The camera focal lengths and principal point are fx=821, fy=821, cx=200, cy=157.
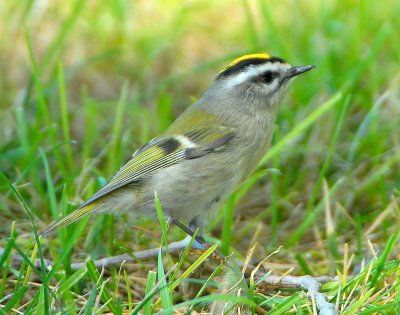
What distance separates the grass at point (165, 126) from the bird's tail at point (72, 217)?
0.04m

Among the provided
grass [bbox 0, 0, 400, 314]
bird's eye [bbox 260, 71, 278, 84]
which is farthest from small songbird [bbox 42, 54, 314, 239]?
grass [bbox 0, 0, 400, 314]

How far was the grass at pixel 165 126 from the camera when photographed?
101 inches

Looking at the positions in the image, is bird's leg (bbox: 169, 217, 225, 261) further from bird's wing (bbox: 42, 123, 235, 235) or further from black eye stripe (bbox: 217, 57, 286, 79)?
black eye stripe (bbox: 217, 57, 286, 79)

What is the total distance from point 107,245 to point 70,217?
24cm

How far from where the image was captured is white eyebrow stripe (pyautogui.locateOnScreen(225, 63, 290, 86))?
3438mm

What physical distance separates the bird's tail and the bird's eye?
92 centimetres

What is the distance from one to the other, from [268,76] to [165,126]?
75cm

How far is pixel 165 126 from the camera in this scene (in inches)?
159

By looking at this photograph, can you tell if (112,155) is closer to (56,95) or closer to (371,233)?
(56,95)

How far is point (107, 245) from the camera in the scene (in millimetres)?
3090

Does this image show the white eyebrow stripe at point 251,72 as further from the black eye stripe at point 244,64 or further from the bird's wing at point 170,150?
the bird's wing at point 170,150

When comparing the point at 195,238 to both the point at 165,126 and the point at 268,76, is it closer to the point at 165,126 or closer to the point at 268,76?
the point at 268,76

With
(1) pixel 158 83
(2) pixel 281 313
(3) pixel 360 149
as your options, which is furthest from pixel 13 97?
(2) pixel 281 313

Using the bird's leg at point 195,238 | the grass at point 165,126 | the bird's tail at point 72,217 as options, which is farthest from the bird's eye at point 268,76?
the bird's tail at point 72,217
